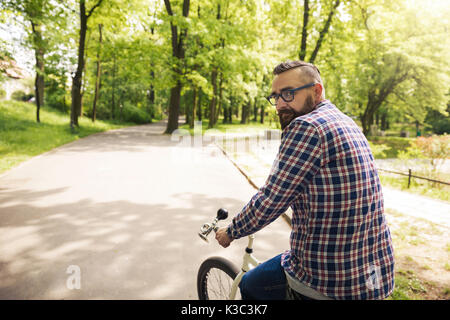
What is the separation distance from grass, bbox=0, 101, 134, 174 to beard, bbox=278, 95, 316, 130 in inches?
353

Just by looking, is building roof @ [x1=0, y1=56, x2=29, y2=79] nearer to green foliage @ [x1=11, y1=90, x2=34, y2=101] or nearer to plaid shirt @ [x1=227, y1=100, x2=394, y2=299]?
plaid shirt @ [x1=227, y1=100, x2=394, y2=299]

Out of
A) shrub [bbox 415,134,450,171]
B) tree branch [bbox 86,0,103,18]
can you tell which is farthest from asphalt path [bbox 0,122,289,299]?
tree branch [bbox 86,0,103,18]


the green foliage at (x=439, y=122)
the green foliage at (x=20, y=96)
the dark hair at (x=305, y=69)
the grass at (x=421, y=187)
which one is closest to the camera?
the dark hair at (x=305, y=69)

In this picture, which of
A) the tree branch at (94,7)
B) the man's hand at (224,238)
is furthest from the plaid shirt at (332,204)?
the tree branch at (94,7)

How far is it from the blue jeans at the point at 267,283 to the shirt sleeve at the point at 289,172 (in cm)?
40

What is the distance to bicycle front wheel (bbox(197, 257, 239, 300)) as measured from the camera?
2.36 m

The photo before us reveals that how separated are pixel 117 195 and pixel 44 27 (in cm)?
1371

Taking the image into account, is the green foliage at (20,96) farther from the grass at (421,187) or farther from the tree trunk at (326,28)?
the grass at (421,187)

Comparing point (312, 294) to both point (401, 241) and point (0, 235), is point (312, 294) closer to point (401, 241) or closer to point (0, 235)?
point (401, 241)

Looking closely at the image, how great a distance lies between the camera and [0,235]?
13.8 ft

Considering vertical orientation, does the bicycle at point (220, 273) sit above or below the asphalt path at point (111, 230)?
above

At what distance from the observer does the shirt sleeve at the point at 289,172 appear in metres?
1.35

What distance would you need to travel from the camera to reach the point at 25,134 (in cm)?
1383
